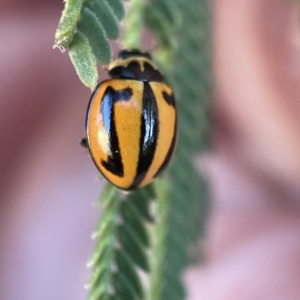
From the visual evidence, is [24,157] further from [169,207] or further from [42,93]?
[169,207]

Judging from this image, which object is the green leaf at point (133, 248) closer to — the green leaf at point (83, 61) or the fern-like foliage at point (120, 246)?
the fern-like foliage at point (120, 246)

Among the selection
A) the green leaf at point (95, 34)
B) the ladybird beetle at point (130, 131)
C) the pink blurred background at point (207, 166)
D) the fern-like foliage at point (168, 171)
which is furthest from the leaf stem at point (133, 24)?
the pink blurred background at point (207, 166)

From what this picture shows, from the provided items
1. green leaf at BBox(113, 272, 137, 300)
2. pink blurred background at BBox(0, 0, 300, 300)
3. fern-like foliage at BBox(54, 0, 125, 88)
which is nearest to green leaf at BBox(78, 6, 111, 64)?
fern-like foliage at BBox(54, 0, 125, 88)

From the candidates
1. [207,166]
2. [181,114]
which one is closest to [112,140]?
[181,114]

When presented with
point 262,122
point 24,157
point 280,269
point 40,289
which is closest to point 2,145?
point 24,157

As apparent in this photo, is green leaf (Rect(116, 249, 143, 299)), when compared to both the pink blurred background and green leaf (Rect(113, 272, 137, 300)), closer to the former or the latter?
green leaf (Rect(113, 272, 137, 300))

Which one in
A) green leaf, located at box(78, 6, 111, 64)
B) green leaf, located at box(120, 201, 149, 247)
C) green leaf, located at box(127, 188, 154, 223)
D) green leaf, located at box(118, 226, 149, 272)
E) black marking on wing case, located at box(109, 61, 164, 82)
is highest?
black marking on wing case, located at box(109, 61, 164, 82)
